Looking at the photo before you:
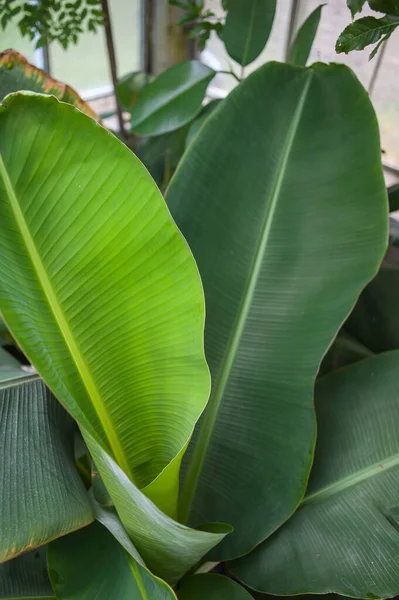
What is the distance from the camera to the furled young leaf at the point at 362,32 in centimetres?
36

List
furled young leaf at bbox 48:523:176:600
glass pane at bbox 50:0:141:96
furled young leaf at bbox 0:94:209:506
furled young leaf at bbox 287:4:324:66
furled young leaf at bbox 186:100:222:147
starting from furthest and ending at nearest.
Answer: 1. glass pane at bbox 50:0:141:96
2. furled young leaf at bbox 186:100:222:147
3. furled young leaf at bbox 287:4:324:66
4. furled young leaf at bbox 48:523:176:600
5. furled young leaf at bbox 0:94:209:506

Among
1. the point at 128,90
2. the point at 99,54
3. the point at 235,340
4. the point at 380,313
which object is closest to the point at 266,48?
the point at 128,90

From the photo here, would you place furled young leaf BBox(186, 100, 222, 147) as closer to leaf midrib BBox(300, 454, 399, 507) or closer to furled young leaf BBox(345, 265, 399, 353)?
furled young leaf BBox(345, 265, 399, 353)

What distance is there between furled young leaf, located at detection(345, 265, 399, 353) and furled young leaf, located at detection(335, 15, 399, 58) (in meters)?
0.30

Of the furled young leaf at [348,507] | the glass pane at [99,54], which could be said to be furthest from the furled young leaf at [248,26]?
the glass pane at [99,54]

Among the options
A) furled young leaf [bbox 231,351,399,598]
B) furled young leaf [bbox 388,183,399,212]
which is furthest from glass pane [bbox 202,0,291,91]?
furled young leaf [bbox 231,351,399,598]

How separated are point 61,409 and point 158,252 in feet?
0.70

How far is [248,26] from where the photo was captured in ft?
1.89

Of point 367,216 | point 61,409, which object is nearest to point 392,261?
point 367,216

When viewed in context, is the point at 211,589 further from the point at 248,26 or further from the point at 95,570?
the point at 248,26

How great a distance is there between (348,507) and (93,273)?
0.29m

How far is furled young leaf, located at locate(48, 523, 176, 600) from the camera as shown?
371 millimetres

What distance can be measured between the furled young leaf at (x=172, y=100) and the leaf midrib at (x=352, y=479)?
0.44m

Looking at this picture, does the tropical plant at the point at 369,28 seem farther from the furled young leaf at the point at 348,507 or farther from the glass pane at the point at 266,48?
the glass pane at the point at 266,48
